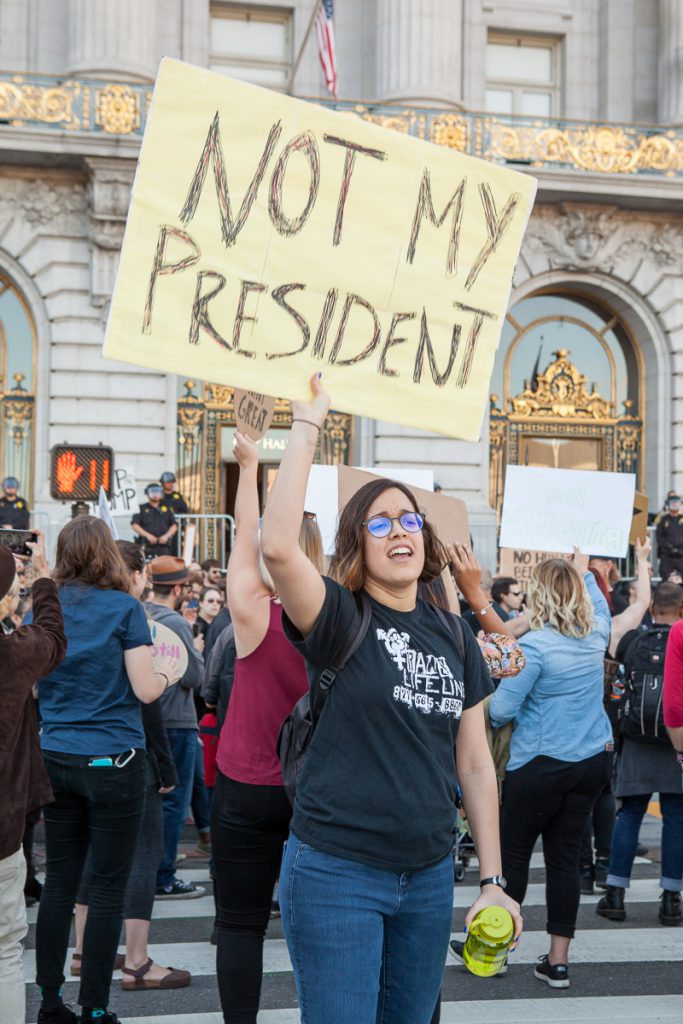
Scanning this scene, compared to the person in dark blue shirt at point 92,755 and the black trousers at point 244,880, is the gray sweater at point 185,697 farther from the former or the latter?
the black trousers at point 244,880

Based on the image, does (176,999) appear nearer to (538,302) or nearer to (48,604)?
(48,604)

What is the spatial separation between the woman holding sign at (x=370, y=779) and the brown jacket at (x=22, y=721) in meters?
1.33

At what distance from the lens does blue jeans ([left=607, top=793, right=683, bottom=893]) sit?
24.3 ft

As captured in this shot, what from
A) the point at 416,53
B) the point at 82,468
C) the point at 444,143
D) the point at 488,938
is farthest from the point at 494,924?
the point at 416,53

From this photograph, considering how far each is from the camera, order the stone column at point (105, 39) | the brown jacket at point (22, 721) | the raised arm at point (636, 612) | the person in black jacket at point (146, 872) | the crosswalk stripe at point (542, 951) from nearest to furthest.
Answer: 1. the brown jacket at point (22, 721)
2. the person in black jacket at point (146, 872)
3. the crosswalk stripe at point (542, 951)
4. the raised arm at point (636, 612)
5. the stone column at point (105, 39)

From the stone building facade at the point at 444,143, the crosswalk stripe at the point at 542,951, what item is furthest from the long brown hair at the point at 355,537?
the stone building facade at the point at 444,143

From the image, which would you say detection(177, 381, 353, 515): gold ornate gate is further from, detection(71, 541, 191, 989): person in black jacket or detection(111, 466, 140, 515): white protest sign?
detection(71, 541, 191, 989): person in black jacket

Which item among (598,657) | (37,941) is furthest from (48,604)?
(598,657)

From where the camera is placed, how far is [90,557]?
5.20 metres

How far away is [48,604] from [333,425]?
19265 millimetres

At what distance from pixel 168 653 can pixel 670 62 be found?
2223 centimetres

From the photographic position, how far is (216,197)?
3.80 meters

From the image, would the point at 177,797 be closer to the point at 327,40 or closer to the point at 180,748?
the point at 180,748

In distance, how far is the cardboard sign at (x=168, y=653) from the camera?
6141mm
